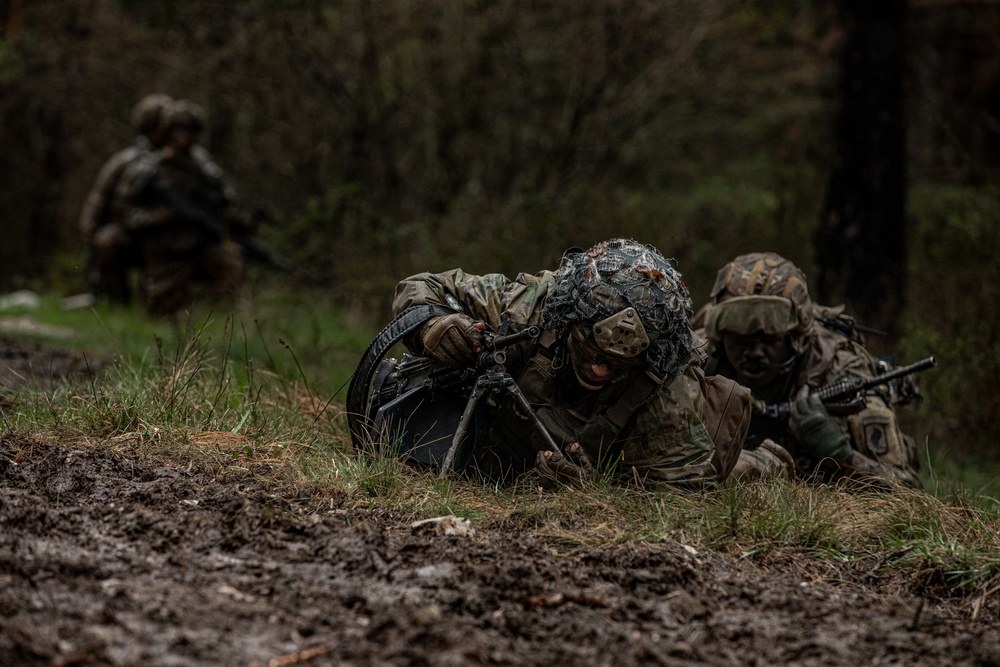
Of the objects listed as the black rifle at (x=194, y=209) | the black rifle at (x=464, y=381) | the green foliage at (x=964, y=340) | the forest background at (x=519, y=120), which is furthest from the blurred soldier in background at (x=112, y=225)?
the black rifle at (x=464, y=381)

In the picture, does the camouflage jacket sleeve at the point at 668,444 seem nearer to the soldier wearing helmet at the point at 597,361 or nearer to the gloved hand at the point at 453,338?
the soldier wearing helmet at the point at 597,361

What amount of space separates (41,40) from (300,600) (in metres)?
13.8

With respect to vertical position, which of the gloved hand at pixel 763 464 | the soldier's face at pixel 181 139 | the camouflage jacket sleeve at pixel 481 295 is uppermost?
the soldier's face at pixel 181 139

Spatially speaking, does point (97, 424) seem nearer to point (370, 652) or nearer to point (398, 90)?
point (370, 652)

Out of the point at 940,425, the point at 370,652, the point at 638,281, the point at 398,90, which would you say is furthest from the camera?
the point at 398,90

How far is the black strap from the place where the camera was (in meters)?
4.41

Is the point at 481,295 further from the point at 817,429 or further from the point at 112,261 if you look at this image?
the point at 112,261

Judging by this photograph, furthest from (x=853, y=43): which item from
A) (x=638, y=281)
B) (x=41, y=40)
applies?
(x=41, y=40)

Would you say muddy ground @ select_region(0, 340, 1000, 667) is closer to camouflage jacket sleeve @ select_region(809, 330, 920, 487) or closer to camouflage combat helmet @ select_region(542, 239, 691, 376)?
camouflage combat helmet @ select_region(542, 239, 691, 376)

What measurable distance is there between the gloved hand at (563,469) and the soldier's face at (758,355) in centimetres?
138

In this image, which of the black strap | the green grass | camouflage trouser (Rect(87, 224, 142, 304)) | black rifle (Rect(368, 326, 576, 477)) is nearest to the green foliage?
the green grass

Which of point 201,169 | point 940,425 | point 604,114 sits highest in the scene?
point 604,114

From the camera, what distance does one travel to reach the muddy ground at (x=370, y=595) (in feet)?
8.93

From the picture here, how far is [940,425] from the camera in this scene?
7.34m
